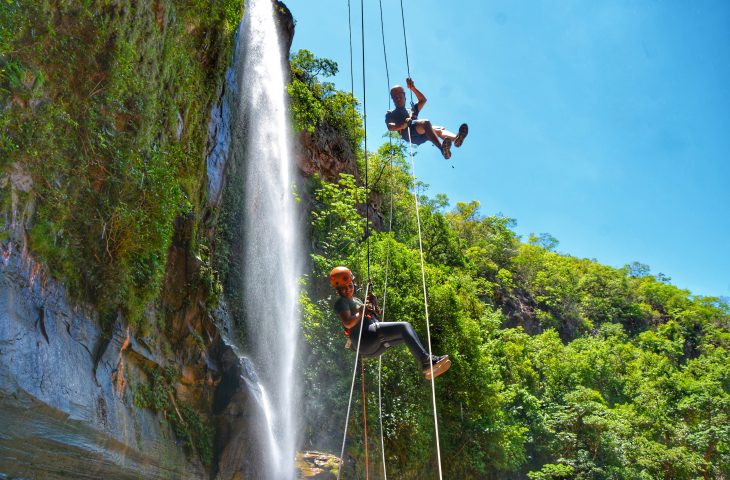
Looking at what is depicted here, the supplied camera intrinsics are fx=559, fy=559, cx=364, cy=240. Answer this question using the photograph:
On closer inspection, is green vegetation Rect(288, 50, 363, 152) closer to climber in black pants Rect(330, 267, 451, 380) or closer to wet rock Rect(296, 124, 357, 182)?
wet rock Rect(296, 124, 357, 182)

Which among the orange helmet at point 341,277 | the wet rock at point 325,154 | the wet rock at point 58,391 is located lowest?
the wet rock at point 58,391

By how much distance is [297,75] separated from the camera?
23.8 meters

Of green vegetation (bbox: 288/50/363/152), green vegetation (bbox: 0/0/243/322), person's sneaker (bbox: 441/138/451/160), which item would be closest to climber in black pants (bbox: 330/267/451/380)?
person's sneaker (bbox: 441/138/451/160)

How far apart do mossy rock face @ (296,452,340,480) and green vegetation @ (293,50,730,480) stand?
1006 mm

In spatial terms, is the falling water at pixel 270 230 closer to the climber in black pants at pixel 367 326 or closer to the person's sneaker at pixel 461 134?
the climber in black pants at pixel 367 326

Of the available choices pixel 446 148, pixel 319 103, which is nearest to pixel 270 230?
pixel 319 103

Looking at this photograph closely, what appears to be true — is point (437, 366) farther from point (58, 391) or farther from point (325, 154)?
point (325, 154)

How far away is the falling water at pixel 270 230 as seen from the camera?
543 inches

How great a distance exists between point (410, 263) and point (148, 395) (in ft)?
33.6

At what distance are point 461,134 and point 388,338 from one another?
12.4 ft

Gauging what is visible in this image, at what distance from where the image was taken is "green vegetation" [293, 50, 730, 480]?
15.5m

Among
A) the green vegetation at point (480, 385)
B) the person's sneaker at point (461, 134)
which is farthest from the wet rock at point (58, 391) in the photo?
the person's sneaker at point (461, 134)

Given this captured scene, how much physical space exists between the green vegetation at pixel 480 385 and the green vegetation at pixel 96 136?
4.04 meters

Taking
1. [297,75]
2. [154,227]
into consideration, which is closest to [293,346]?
[154,227]
